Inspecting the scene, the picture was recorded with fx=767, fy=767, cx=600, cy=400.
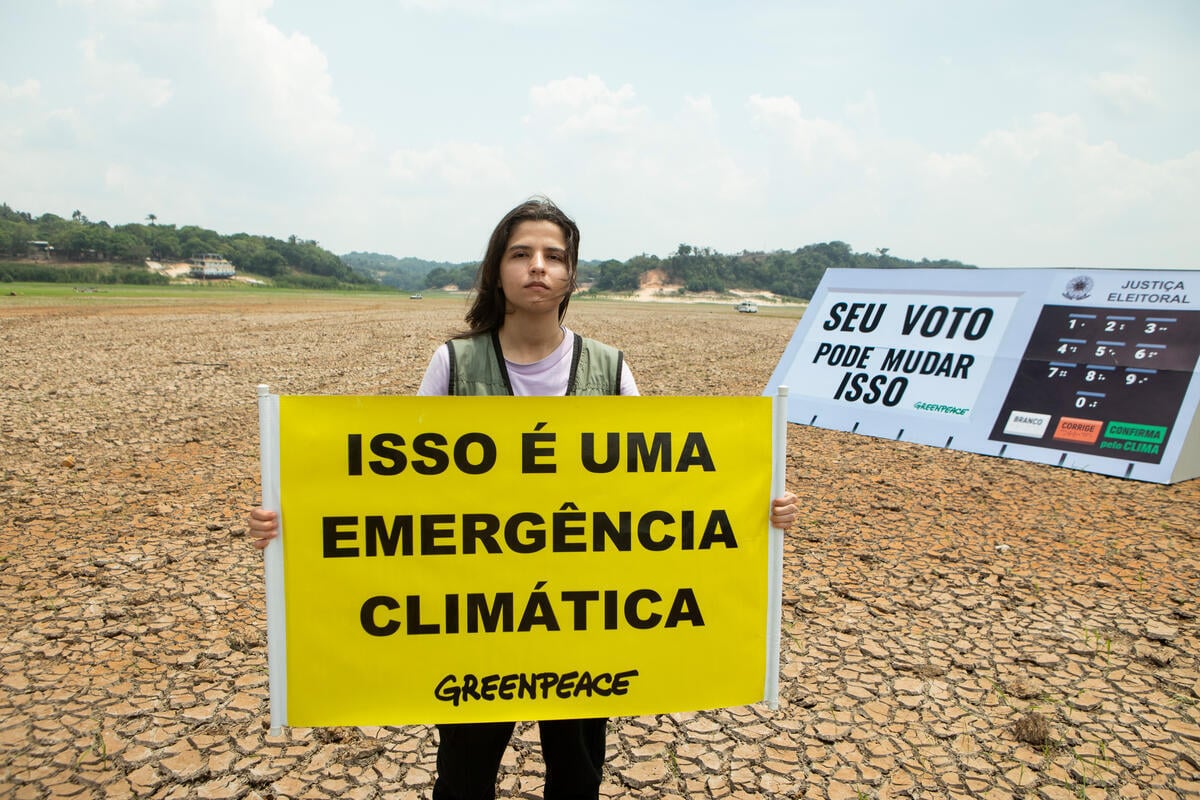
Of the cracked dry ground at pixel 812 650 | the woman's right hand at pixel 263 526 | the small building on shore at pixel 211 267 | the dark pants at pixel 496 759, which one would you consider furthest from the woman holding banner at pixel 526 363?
the small building on shore at pixel 211 267

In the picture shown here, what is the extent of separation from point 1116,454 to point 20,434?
10.7 metres

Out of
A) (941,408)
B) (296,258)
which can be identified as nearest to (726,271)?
(296,258)

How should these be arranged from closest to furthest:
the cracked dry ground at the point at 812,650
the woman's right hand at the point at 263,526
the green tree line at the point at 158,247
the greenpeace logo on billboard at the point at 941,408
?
Answer: the woman's right hand at the point at 263,526
the cracked dry ground at the point at 812,650
the greenpeace logo on billboard at the point at 941,408
the green tree line at the point at 158,247

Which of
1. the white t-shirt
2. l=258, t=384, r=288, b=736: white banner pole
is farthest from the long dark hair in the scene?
l=258, t=384, r=288, b=736: white banner pole

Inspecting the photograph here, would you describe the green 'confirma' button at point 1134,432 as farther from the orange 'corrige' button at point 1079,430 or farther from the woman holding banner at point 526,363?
the woman holding banner at point 526,363

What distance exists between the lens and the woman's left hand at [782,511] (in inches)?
83.2

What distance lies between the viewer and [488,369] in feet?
6.86

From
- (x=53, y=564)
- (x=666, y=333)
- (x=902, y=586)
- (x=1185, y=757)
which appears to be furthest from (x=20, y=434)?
(x=666, y=333)

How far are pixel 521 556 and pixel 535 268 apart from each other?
768mm

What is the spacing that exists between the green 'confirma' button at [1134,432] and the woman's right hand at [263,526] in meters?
6.79

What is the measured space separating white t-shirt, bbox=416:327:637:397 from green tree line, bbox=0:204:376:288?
323ft

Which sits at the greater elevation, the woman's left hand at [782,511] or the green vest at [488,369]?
the green vest at [488,369]

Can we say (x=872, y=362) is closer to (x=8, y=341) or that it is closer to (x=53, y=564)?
(x=53, y=564)

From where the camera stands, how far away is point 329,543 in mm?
1998
